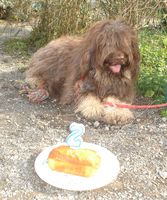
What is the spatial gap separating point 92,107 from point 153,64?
200 cm

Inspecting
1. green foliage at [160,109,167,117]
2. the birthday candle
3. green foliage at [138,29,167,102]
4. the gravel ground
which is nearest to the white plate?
the gravel ground

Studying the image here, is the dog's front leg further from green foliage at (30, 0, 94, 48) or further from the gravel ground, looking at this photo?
green foliage at (30, 0, 94, 48)

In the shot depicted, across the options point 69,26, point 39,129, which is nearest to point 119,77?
point 39,129

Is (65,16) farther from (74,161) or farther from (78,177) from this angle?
(78,177)

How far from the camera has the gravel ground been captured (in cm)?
344

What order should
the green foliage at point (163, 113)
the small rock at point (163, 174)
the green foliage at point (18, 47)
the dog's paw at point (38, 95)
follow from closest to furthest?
the small rock at point (163, 174) → the green foliage at point (163, 113) → the dog's paw at point (38, 95) → the green foliage at point (18, 47)

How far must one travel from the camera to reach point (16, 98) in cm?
528

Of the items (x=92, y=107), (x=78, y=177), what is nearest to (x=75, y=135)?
(x=78, y=177)

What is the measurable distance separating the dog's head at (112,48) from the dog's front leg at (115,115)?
371 millimetres

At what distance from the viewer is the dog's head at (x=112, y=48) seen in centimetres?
424

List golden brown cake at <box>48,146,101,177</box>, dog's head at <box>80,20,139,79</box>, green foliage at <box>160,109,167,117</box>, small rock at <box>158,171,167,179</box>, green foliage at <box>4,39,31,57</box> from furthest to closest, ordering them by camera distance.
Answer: green foliage at <box>4,39,31,57</box> → green foliage at <box>160,109,167,117</box> → dog's head at <box>80,20,139,79</box> → small rock at <box>158,171,167,179</box> → golden brown cake at <box>48,146,101,177</box>

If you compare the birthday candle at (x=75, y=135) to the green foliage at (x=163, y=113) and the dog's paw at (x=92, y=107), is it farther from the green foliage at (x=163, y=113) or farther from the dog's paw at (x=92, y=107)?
the green foliage at (x=163, y=113)

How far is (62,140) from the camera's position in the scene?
13.9 feet

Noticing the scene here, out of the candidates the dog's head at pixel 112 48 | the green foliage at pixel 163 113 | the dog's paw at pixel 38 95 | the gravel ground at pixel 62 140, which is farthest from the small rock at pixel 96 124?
the dog's paw at pixel 38 95
